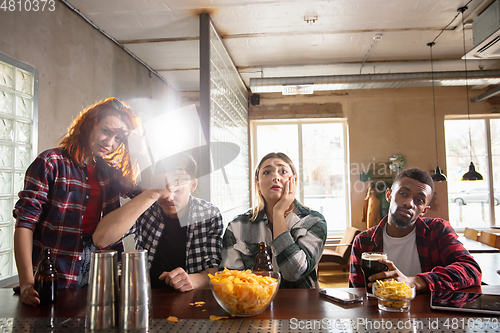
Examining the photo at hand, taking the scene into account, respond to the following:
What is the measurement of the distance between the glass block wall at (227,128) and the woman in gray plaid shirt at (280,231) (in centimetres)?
177

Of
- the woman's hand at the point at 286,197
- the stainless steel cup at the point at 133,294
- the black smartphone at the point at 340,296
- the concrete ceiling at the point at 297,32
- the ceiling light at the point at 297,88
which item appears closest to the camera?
the stainless steel cup at the point at 133,294

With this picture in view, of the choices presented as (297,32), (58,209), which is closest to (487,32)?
(297,32)

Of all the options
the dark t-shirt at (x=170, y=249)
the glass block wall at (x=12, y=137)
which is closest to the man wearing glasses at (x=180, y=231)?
the dark t-shirt at (x=170, y=249)

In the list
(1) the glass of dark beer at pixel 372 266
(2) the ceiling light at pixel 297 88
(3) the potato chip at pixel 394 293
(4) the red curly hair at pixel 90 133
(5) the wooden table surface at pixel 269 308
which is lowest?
(5) the wooden table surface at pixel 269 308

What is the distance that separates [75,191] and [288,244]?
1.10 m

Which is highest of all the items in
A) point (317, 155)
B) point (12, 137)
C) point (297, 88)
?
point (297, 88)

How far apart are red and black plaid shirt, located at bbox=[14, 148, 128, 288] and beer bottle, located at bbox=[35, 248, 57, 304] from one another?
33 centimetres

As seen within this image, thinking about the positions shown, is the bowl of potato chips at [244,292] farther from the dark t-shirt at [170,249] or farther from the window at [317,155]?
the window at [317,155]

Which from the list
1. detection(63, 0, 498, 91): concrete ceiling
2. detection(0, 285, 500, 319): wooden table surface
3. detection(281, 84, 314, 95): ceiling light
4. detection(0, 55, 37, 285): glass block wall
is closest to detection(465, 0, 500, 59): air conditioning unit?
detection(63, 0, 498, 91): concrete ceiling

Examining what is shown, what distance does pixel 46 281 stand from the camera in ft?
4.36

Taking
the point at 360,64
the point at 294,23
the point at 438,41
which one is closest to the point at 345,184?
the point at 360,64

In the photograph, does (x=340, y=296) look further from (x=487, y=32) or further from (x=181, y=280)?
(x=487, y=32)

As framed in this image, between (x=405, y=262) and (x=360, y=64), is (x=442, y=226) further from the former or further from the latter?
(x=360, y=64)

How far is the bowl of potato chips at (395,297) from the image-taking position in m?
1.14
